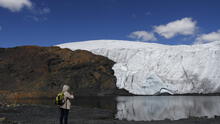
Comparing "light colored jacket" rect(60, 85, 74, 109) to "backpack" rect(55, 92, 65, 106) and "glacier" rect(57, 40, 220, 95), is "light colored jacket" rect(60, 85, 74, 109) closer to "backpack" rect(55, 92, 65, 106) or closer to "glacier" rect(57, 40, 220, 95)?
"backpack" rect(55, 92, 65, 106)

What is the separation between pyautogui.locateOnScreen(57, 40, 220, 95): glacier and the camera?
4791 centimetres

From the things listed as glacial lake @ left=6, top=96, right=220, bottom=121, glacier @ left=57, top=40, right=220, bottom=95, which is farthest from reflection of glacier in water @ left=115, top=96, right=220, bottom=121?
glacier @ left=57, top=40, right=220, bottom=95

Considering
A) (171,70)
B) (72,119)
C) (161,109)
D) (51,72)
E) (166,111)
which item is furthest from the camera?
(51,72)

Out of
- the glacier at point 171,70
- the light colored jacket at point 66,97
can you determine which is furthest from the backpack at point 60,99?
the glacier at point 171,70

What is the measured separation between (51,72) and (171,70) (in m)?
21.2

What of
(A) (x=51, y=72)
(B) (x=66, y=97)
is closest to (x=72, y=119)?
(B) (x=66, y=97)

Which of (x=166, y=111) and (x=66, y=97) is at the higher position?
(x=66, y=97)

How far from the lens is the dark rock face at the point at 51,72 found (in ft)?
166

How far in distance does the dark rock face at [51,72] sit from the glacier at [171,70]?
110 inches

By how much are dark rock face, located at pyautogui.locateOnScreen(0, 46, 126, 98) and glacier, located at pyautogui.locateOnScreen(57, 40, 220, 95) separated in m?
2.79

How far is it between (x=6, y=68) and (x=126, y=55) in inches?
868

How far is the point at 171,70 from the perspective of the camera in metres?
51.0

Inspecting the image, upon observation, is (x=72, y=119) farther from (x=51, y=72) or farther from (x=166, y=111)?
(x=51, y=72)

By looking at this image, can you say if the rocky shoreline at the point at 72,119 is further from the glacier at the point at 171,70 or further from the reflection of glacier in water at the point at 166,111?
the glacier at the point at 171,70
